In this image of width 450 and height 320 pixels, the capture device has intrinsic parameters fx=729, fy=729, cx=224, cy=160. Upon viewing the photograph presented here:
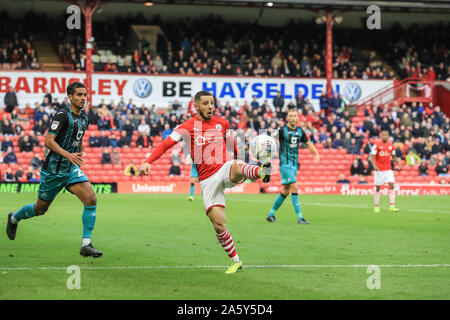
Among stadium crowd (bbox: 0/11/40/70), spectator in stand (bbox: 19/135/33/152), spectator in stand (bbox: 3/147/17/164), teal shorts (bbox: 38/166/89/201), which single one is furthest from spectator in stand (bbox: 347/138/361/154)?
teal shorts (bbox: 38/166/89/201)

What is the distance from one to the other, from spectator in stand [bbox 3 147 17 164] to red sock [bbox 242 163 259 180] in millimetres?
24749

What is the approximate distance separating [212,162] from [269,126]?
88.3 feet

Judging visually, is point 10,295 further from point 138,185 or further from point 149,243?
point 138,185

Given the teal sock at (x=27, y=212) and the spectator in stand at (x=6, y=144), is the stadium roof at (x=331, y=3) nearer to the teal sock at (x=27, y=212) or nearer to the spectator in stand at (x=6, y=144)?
the spectator in stand at (x=6, y=144)

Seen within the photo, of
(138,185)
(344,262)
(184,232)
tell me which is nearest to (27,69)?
(138,185)

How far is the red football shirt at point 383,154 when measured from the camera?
2211 centimetres

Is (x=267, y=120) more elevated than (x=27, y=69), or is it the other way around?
(x=27, y=69)

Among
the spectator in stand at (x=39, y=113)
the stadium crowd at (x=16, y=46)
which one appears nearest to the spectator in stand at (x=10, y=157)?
the spectator in stand at (x=39, y=113)

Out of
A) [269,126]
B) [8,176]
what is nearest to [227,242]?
[8,176]

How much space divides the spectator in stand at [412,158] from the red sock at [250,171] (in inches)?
1110

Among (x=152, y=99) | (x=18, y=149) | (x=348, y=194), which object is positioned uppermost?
(x=152, y=99)

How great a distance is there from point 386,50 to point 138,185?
2248cm

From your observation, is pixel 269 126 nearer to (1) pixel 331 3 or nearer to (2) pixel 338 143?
(2) pixel 338 143

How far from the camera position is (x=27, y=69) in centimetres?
3984
